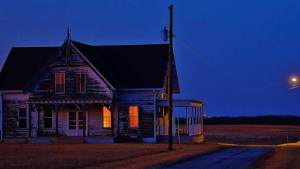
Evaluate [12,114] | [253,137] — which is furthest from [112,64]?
[253,137]

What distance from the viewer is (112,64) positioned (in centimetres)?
4862

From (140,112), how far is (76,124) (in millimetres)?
5083

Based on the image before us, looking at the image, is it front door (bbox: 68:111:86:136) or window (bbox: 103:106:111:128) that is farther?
front door (bbox: 68:111:86:136)

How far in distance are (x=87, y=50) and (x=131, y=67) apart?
369cm

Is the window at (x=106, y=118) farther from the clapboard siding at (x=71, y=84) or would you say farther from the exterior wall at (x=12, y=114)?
the exterior wall at (x=12, y=114)

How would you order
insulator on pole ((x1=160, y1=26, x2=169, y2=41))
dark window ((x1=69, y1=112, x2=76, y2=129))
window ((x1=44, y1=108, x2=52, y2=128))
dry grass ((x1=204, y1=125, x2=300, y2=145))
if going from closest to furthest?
1. insulator on pole ((x1=160, y1=26, x2=169, y2=41))
2. dark window ((x1=69, y1=112, x2=76, y2=129))
3. window ((x1=44, y1=108, x2=52, y2=128))
4. dry grass ((x1=204, y1=125, x2=300, y2=145))

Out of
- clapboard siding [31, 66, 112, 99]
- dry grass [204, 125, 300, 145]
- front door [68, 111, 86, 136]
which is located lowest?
dry grass [204, 125, 300, 145]

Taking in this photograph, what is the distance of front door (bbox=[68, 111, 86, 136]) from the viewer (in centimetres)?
4644

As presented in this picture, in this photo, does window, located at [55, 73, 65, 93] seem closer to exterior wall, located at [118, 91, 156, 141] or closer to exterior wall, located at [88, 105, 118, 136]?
exterior wall, located at [88, 105, 118, 136]

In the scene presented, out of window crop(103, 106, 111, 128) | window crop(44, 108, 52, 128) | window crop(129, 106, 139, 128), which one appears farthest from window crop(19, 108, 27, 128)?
window crop(129, 106, 139, 128)

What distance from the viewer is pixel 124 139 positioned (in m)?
45.7

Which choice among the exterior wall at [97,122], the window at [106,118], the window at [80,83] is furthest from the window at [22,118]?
the window at [106,118]

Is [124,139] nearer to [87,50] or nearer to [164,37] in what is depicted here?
[87,50]

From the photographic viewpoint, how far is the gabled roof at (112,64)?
151 feet
